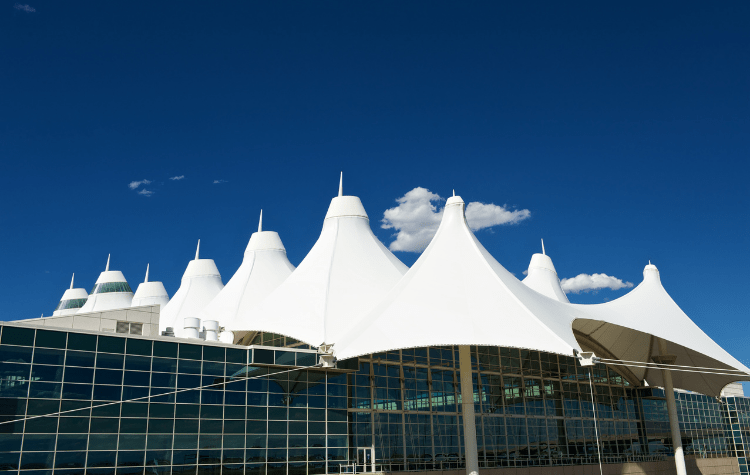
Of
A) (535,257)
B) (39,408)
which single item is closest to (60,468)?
(39,408)

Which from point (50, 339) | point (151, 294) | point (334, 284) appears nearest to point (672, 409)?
point (334, 284)

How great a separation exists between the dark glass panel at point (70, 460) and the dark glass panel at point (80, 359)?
2403 millimetres

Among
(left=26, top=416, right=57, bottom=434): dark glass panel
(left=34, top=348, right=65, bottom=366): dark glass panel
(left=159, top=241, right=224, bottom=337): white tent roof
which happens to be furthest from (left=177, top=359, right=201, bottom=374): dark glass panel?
(left=159, top=241, right=224, bottom=337): white tent roof

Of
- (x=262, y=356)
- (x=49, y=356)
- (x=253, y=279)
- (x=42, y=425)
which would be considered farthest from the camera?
(x=253, y=279)

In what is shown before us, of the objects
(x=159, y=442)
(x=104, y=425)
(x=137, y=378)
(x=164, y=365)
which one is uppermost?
(x=164, y=365)

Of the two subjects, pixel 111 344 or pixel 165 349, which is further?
pixel 165 349

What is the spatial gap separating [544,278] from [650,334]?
50.7ft

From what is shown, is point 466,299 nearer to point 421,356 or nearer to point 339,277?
point 421,356

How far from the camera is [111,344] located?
19.3m

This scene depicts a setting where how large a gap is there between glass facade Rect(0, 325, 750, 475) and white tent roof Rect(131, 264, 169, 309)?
86.6ft

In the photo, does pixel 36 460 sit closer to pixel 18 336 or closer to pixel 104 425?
pixel 104 425

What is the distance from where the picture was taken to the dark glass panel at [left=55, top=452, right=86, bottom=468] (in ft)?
57.8

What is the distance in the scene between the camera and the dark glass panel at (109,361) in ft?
62.1

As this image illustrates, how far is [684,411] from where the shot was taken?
137 ft
